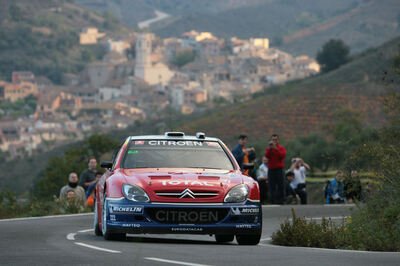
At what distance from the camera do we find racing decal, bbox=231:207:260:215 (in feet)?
55.2

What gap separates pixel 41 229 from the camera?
20.2 meters

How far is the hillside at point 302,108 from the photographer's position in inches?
4825

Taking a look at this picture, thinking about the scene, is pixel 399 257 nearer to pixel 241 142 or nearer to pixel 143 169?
pixel 143 169

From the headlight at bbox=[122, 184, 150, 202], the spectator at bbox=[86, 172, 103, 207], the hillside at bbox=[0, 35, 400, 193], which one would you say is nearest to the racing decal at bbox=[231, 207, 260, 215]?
the headlight at bbox=[122, 184, 150, 202]

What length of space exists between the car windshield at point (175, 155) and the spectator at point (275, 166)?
11.0 m

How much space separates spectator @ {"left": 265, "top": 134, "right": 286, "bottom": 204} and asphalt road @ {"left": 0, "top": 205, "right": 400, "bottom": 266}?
9.50 m

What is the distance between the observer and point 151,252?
48.7 ft

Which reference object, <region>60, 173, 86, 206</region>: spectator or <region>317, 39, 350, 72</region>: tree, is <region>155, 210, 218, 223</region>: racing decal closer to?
<region>60, 173, 86, 206</region>: spectator

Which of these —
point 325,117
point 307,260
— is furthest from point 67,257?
point 325,117

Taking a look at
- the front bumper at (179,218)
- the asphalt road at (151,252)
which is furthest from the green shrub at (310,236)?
the front bumper at (179,218)

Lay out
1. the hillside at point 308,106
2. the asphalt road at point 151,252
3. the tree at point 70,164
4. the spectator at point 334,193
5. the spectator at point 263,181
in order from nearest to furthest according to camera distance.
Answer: the asphalt road at point 151,252 → the spectator at point 334,193 → the spectator at point 263,181 → the tree at point 70,164 → the hillside at point 308,106

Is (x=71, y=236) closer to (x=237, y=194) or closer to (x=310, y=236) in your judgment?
(x=237, y=194)

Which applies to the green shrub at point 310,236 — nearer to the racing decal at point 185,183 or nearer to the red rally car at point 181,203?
the red rally car at point 181,203

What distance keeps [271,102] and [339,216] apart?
109 meters
